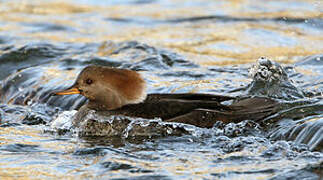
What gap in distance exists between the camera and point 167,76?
864 centimetres

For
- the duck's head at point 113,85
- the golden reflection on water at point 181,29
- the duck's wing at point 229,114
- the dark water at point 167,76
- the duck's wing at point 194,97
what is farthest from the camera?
the golden reflection on water at point 181,29

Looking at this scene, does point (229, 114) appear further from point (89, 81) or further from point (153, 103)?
point (89, 81)

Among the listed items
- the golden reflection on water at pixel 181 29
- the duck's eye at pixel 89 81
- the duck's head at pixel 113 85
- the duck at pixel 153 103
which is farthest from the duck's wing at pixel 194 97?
the golden reflection on water at pixel 181 29

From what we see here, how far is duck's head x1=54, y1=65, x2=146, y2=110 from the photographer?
651 centimetres

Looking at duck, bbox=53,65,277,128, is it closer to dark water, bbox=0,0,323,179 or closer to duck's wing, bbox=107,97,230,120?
duck's wing, bbox=107,97,230,120

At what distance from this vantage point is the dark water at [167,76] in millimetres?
5195

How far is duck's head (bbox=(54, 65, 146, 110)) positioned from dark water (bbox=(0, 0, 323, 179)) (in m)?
0.48

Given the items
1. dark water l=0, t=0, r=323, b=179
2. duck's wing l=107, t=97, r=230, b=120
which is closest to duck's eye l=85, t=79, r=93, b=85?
duck's wing l=107, t=97, r=230, b=120

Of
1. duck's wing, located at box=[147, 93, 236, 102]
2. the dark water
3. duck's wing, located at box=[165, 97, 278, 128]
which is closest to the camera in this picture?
the dark water

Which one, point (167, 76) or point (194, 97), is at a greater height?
point (194, 97)

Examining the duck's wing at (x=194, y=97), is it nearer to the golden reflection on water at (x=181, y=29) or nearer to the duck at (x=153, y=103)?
the duck at (x=153, y=103)

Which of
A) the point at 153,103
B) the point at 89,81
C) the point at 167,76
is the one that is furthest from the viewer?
the point at 167,76

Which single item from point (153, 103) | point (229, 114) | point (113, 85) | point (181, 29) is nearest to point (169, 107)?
point (153, 103)

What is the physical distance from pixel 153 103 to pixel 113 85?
51 centimetres
